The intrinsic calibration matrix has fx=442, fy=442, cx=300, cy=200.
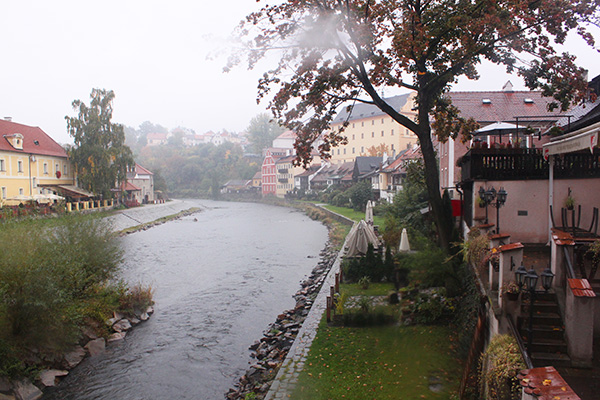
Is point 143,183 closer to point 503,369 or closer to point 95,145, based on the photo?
point 95,145

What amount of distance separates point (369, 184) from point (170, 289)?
101ft

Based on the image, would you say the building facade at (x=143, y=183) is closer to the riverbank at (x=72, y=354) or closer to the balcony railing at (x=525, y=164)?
the riverbank at (x=72, y=354)

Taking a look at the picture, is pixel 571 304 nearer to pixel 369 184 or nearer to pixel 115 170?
pixel 369 184

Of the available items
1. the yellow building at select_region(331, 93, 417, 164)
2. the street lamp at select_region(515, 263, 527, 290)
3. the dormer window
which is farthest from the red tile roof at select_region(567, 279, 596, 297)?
the yellow building at select_region(331, 93, 417, 164)

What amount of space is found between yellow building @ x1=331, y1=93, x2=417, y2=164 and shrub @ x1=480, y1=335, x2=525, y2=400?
5866 centimetres

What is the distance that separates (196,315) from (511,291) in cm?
1008

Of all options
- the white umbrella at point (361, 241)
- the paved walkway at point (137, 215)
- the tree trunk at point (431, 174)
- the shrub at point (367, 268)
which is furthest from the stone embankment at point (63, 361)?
the paved walkway at point (137, 215)

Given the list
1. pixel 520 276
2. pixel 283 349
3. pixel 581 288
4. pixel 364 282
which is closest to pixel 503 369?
pixel 520 276

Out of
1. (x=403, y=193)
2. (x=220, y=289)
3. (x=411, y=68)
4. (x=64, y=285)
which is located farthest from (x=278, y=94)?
(x=403, y=193)

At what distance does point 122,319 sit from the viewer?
12555 millimetres

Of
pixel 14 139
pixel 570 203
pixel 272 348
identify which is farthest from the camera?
pixel 14 139

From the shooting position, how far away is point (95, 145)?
138 ft

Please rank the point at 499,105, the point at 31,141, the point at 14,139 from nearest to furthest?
the point at 499,105, the point at 14,139, the point at 31,141

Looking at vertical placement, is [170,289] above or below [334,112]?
below
